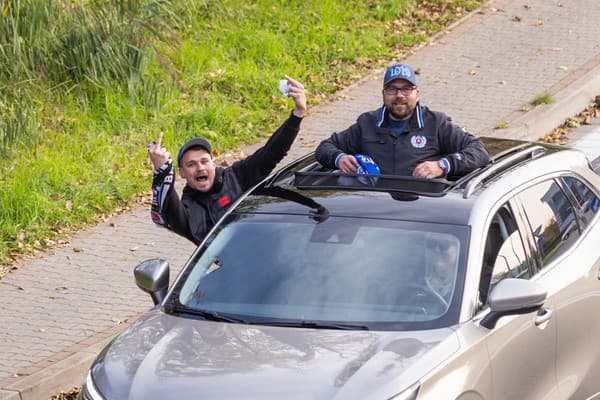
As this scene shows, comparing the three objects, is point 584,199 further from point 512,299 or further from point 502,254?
point 512,299

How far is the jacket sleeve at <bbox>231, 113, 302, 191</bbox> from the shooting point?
716 centimetres

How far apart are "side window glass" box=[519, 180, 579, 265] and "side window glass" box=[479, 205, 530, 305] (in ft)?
0.64

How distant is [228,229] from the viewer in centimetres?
586

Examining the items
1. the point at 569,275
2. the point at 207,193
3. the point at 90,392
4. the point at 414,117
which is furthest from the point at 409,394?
the point at 414,117

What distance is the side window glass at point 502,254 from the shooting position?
17.3 feet

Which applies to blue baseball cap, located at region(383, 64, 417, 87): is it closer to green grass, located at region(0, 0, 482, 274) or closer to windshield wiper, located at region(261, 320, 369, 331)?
windshield wiper, located at region(261, 320, 369, 331)

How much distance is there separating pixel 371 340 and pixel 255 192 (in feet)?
5.09

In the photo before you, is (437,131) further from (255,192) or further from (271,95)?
(271,95)

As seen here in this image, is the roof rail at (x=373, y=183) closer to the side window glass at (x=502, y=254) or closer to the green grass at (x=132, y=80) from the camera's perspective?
the side window glass at (x=502, y=254)

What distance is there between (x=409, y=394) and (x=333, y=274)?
1.01 m

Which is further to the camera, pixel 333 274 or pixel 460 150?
pixel 460 150

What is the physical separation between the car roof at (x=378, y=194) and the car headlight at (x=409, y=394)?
1.15 m

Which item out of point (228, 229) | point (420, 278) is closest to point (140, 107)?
point (228, 229)

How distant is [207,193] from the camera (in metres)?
6.88
